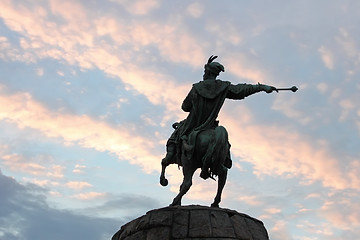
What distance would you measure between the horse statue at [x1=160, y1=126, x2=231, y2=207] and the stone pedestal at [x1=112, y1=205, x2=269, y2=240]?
35.9 inches

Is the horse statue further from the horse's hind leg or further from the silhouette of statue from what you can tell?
the horse's hind leg

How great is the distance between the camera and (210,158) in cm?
1000

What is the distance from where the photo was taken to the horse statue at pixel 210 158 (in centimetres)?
1002

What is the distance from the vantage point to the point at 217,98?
1076 centimetres

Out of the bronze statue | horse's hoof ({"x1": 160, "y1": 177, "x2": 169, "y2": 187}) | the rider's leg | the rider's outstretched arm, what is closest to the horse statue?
the bronze statue

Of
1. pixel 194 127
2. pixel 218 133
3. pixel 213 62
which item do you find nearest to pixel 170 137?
pixel 194 127

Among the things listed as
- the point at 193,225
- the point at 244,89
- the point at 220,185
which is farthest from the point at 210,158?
the point at 244,89

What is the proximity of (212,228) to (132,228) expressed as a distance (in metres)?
1.74

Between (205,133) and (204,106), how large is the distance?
29.2 inches

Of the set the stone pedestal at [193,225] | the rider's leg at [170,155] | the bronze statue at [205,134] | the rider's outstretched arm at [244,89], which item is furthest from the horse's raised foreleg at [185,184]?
the rider's outstretched arm at [244,89]

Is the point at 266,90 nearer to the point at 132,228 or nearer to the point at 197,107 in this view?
the point at 197,107

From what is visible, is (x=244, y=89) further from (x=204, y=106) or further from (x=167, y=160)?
(x=167, y=160)

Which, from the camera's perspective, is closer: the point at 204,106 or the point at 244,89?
the point at 204,106

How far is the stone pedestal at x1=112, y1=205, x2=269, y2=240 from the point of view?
8719 millimetres
